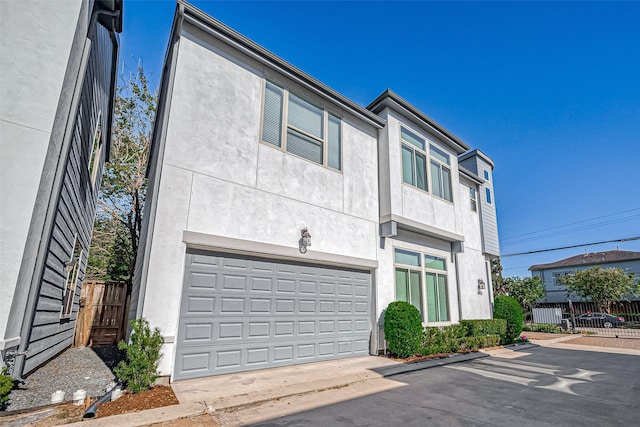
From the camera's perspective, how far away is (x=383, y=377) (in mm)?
6094

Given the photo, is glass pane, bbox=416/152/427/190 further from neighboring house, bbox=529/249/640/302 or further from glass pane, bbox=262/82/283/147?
neighboring house, bbox=529/249/640/302

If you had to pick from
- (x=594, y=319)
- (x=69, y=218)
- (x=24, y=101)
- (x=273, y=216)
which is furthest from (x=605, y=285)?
(x=24, y=101)

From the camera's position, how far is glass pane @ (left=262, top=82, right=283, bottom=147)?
7183 millimetres

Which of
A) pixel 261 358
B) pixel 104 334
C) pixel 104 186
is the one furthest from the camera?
pixel 104 186

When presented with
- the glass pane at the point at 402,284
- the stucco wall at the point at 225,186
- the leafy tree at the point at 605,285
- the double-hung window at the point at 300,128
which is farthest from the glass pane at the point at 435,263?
the leafy tree at the point at 605,285

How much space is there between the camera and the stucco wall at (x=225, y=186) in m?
5.33

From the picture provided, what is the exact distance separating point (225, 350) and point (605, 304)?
36.2 m

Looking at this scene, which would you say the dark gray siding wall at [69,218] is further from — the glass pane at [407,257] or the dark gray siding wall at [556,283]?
the dark gray siding wall at [556,283]

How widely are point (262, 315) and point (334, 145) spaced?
468cm

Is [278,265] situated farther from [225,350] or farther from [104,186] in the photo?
[104,186]

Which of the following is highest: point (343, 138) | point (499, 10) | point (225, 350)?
point (499, 10)

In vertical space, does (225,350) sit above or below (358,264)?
below

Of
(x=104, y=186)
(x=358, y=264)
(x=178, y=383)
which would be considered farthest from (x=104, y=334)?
(x=104, y=186)

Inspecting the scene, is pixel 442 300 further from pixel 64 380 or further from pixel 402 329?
pixel 64 380
